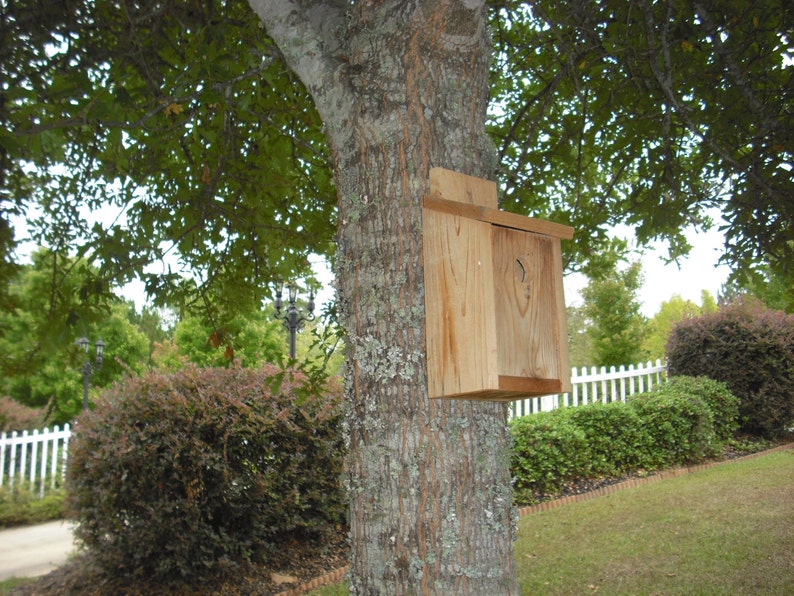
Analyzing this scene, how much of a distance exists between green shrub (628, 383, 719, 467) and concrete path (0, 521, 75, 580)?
7.58 m

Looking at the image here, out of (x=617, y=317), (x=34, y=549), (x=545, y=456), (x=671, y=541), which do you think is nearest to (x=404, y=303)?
(x=671, y=541)

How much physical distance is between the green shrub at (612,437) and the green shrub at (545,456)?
0.75ft

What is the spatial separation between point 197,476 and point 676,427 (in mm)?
7182

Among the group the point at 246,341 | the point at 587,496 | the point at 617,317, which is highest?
the point at 617,317

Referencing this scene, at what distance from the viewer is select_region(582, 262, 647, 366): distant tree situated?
20.2 metres

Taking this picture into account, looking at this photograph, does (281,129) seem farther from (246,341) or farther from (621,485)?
(246,341)

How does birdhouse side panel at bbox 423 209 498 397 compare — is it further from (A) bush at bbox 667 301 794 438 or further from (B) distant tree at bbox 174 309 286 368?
(B) distant tree at bbox 174 309 286 368

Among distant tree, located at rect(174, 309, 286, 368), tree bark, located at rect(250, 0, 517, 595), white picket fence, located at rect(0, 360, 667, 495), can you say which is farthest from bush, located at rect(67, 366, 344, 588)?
distant tree, located at rect(174, 309, 286, 368)

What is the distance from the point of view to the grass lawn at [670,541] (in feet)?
17.5

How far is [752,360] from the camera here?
459 inches

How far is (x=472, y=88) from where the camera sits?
2383 mm

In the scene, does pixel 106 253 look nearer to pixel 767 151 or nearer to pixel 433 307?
pixel 433 307

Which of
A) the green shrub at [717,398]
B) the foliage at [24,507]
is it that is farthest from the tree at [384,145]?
the foliage at [24,507]

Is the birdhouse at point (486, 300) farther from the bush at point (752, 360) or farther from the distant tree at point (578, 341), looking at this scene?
the distant tree at point (578, 341)
